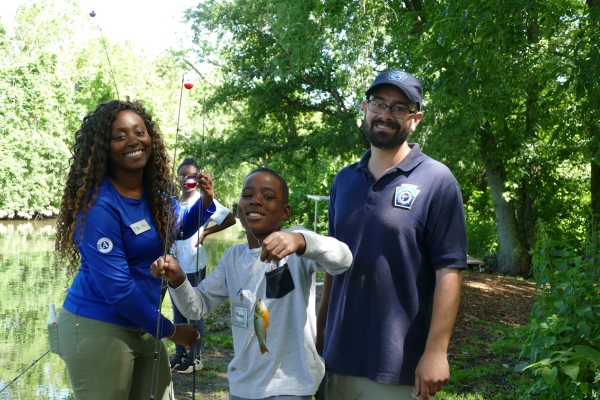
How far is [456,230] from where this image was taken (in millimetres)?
2662

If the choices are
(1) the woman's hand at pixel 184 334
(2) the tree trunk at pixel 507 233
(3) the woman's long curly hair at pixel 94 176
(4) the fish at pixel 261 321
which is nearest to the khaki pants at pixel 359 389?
(4) the fish at pixel 261 321

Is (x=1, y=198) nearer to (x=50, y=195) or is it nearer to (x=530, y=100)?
(x=50, y=195)

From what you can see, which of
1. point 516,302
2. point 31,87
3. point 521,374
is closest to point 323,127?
point 516,302

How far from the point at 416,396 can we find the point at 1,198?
41572 millimetres

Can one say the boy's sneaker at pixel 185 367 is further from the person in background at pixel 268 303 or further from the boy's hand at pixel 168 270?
the boy's hand at pixel 168 270

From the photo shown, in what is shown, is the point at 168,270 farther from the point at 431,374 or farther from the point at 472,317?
the point at 472,317

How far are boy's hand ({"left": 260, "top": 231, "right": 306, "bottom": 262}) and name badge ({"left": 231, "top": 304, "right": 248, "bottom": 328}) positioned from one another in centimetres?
54

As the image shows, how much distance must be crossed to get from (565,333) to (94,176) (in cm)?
303

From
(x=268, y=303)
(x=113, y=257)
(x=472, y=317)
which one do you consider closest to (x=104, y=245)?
(x=113, y=257)

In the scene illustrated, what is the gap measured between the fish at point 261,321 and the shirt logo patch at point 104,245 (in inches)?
31.6

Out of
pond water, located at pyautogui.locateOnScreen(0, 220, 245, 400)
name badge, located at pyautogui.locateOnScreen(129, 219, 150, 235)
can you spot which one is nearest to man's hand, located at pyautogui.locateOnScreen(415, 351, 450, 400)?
name badge, located at pyautogui.locateOnScreen(129, 219, 150, 235)

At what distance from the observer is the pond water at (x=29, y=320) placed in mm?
7285

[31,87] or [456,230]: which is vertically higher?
[31,87]

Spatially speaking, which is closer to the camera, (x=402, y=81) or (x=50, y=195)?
(x=402, y=81)
